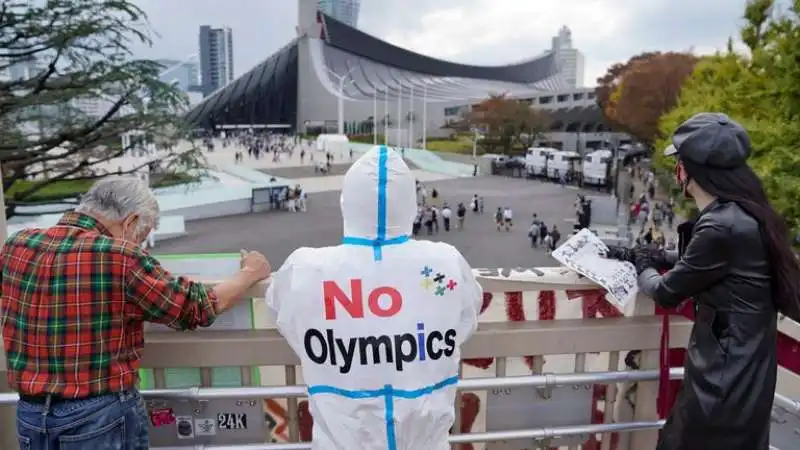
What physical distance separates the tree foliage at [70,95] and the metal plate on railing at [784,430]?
7.59 m

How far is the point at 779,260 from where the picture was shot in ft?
5.62

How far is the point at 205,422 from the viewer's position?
2176 mm

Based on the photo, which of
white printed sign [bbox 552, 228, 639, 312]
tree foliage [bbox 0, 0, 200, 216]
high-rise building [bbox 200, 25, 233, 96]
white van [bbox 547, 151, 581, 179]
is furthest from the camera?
high-rise building [bbox 200, 25, 233, 96]

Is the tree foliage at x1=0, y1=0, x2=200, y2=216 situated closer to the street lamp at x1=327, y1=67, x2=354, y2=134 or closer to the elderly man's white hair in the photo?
the elderly man's white hair

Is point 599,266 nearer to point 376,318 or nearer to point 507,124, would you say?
point 376,318

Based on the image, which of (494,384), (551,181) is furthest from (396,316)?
(551,181)

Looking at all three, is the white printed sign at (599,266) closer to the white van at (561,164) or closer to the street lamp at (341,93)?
the white van at (561,164)

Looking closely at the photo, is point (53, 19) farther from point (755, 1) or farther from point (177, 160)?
point (755, 1)

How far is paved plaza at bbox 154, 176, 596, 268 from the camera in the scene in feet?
55.8

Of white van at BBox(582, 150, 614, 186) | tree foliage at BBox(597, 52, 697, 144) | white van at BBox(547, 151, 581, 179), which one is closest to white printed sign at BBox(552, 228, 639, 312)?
white van at BBox(582, 150, 614, 186)

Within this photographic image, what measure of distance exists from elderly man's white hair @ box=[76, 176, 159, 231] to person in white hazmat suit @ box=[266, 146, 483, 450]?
483mm

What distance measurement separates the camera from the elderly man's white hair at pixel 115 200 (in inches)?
66.8

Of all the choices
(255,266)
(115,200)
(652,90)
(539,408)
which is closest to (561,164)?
(652,90)

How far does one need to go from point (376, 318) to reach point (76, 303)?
77cm
